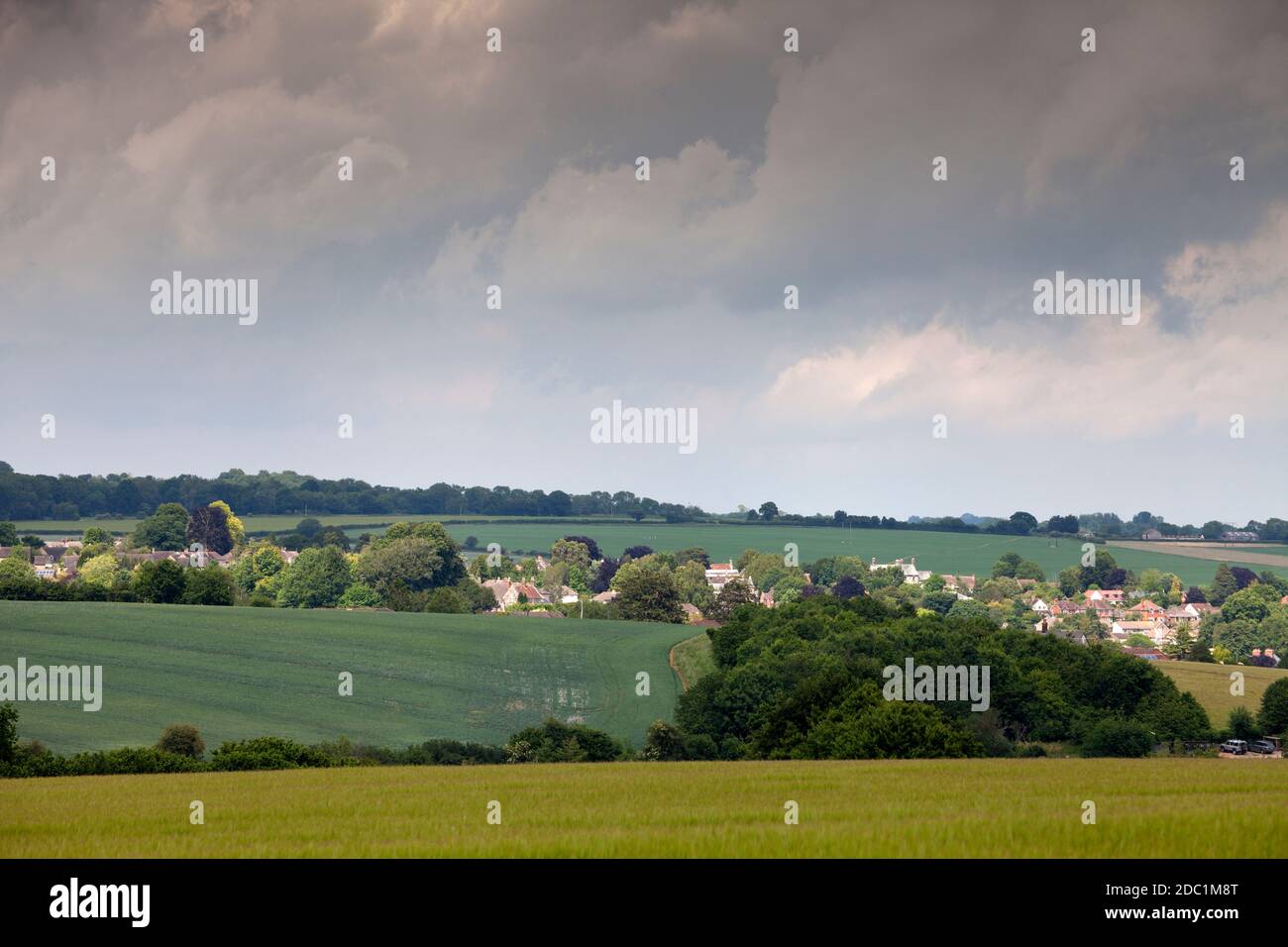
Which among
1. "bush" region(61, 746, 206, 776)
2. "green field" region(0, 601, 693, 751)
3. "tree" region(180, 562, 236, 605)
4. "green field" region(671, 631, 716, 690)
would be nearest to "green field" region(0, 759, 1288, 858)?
"bush" region(61, 746, 206, 776)

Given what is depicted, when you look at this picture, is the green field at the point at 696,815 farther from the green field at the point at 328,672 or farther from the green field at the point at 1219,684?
the green field at the point at 1219,684

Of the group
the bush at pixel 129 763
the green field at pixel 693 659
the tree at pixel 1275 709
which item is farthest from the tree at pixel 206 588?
the tree at pixel 1275 709

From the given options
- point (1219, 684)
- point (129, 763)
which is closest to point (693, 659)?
point (1219, 684)

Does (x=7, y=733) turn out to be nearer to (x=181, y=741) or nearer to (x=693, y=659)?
(x=181, y=741)

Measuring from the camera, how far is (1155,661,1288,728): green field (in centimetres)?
10844

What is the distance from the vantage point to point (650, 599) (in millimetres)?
167125

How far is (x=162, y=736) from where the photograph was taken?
3093 inches

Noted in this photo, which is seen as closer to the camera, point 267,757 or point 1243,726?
point 267,757

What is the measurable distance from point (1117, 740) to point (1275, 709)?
26.5 metres

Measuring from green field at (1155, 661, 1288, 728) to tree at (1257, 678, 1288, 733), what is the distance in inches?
111

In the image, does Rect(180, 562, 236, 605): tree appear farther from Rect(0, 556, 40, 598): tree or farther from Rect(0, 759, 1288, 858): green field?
Rect(0, 759, 1288, 858): green field

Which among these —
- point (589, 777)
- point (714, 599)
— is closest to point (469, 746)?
point (589, 777)
